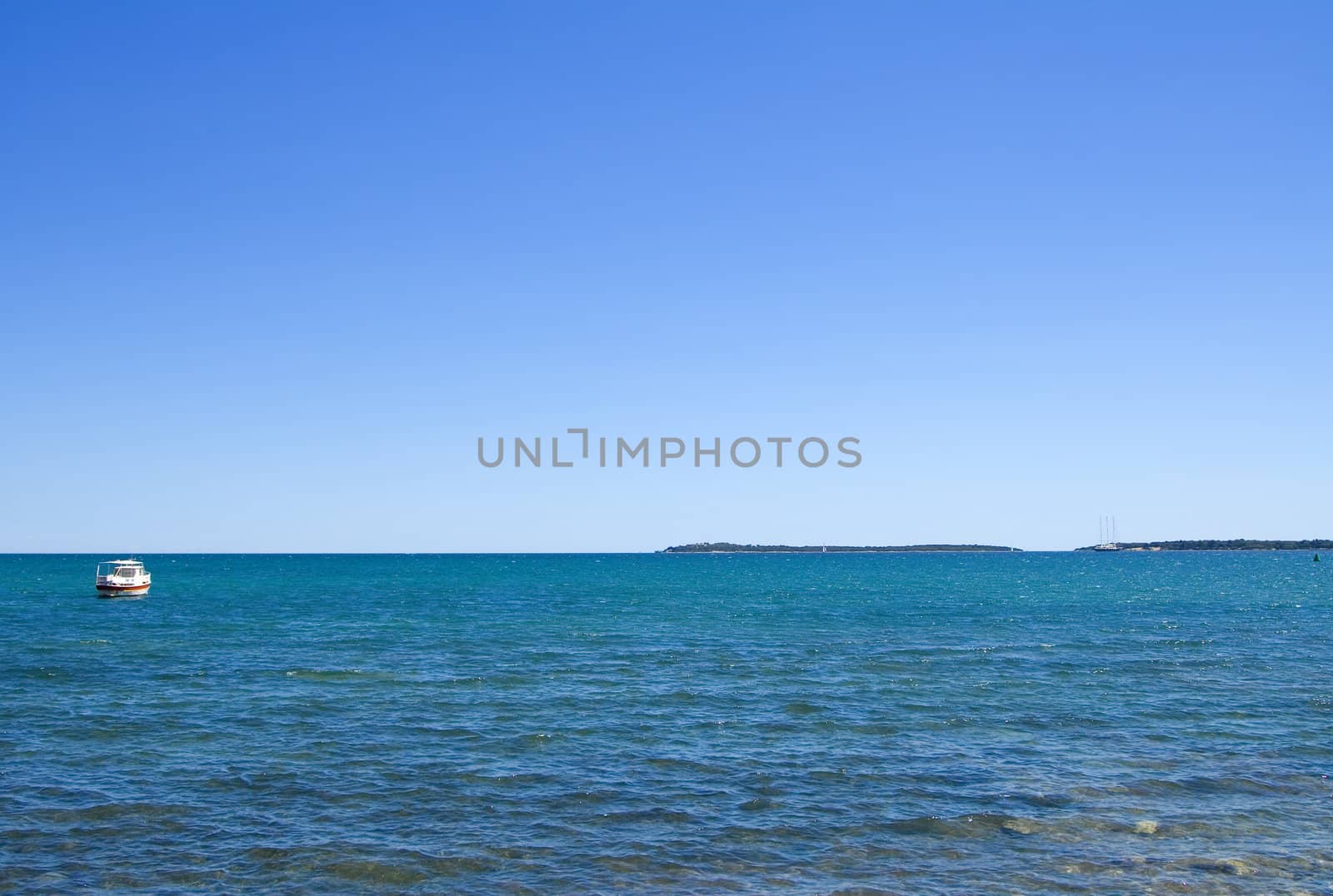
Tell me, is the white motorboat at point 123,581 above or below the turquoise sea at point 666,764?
below

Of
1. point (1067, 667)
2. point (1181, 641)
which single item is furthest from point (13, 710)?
point (1181, 641)

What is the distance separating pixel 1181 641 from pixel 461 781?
43.4m

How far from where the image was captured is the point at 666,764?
76.3 feet

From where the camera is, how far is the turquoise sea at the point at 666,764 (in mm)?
16500

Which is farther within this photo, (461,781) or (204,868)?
(461,781)

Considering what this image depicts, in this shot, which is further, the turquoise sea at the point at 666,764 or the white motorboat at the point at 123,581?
the white motorboat at the point at 123,581

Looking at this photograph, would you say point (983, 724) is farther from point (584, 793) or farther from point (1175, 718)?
point (584, 793)

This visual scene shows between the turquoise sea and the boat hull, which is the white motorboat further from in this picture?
the turquoise sea

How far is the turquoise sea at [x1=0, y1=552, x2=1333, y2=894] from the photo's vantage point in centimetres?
1650

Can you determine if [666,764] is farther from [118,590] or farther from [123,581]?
[123,581]

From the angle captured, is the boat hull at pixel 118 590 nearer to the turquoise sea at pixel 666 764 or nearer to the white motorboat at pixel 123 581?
the white motorboat at pixel 123 581

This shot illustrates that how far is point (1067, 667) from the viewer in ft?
132

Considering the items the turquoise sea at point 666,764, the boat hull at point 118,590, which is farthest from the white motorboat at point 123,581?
the turquoise sea at point 666,764

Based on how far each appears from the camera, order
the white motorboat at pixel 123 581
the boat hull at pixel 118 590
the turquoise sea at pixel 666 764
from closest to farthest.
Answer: the turquoise sea at pixel 666 764 < the boat hull at pixel 118 590 < the white motorboat at pixel 123 581
